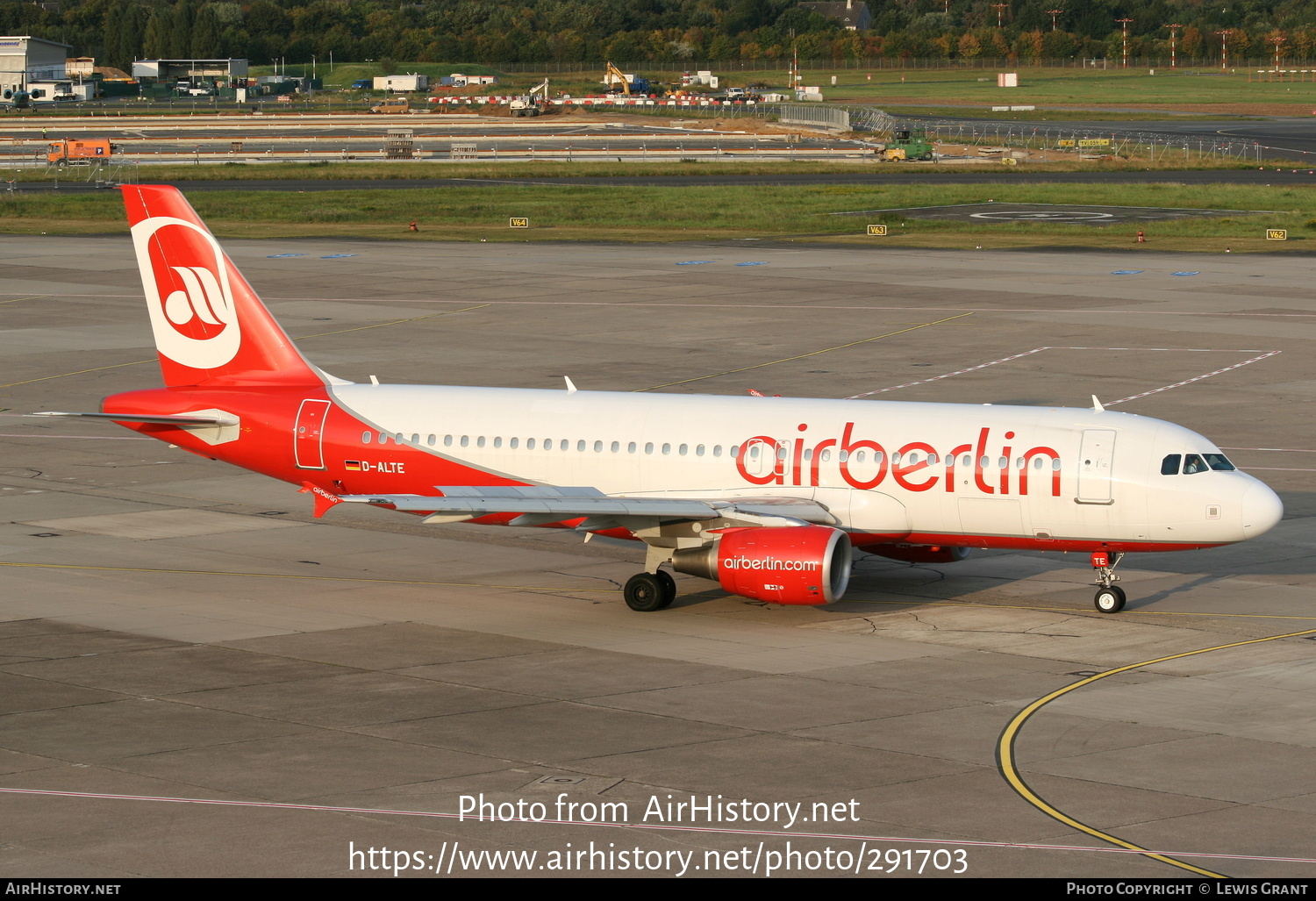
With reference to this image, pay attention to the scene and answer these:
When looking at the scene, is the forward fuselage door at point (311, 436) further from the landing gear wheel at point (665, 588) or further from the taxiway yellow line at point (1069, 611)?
the taxiway yellow line at point (1069, 611)

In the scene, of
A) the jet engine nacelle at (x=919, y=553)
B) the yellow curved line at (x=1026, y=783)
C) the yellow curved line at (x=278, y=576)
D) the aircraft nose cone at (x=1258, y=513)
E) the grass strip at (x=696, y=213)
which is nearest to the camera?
the yellow curved line at (x=1026, y=783)

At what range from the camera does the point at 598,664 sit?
98.0 ft

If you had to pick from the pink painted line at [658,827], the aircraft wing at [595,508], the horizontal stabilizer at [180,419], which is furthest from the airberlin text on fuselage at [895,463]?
the pink painted line at [658,827]

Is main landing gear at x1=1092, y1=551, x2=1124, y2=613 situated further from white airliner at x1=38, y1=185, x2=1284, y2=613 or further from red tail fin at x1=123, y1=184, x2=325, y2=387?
red tail fin at x1=123, y1=184, x2=325, y2=387

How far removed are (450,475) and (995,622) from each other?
494 inches

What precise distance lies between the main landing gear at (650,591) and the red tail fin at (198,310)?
9634mm

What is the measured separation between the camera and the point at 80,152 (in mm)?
157250

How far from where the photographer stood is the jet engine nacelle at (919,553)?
35.3m

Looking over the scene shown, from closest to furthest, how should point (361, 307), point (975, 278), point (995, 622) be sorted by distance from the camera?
point (995, 622) < point (361, 307) < point (975, 278)

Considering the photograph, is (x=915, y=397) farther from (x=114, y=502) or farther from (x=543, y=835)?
(x=543, y=835)

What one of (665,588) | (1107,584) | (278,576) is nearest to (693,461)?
(665,588)

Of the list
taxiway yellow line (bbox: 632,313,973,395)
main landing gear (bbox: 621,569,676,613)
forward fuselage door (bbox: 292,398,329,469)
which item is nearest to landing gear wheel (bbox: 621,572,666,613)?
main landing gear (bbox: 621,569,676,613)

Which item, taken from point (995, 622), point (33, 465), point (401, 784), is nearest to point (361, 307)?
point (33, 465)

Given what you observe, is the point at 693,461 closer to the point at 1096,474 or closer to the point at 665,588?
the point at 665,588
